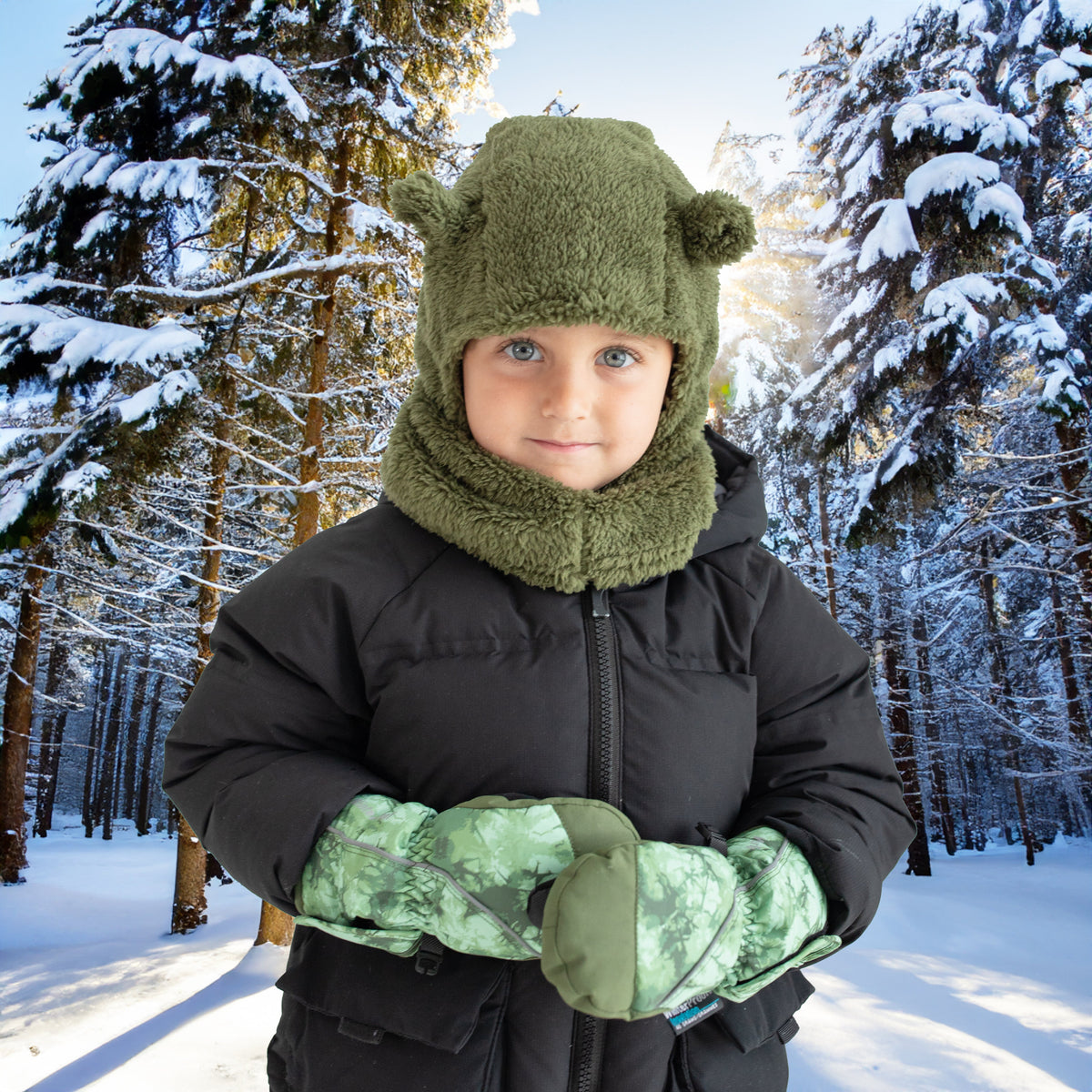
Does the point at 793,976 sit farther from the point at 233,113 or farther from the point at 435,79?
the point at 435,79

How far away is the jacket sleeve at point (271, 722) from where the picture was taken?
1141mm

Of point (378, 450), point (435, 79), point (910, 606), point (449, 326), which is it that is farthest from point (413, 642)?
point (910, 606)

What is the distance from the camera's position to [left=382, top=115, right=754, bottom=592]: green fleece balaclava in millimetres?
1275

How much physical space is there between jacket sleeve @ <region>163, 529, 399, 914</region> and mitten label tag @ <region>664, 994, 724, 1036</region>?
1.83 feet

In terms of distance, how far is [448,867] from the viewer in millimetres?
1038

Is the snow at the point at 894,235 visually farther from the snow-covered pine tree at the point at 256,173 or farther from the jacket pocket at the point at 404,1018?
the jacket pocket at the point at 404,1018

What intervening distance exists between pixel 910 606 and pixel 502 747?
15502 millimetres

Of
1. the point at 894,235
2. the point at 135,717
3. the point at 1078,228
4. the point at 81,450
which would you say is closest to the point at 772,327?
the point at 1078,228

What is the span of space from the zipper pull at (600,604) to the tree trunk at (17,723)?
12.2 metres

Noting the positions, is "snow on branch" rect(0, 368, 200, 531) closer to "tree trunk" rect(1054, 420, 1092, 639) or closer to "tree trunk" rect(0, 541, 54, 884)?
"tree trunk" rect(0, 541, 54, 884)

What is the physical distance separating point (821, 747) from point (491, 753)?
2.08 feet

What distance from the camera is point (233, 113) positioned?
602cm

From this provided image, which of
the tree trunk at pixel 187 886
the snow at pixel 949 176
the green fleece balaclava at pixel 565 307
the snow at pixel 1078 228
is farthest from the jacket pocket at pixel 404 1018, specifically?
the tree trunk at pixel 187 886

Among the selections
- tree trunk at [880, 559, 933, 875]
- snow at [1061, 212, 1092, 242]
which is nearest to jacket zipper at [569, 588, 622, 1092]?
snow at [1061, 212, 1092, 242]
